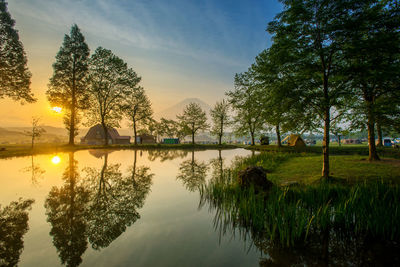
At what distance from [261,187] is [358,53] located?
7651 mm

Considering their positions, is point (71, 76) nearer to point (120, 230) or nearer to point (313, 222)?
point (120, 230)

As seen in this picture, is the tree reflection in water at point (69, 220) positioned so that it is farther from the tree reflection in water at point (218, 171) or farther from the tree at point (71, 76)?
the tree at point (71, 76)

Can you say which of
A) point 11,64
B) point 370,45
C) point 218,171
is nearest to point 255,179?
point 218,171

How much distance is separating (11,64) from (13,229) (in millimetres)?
28067

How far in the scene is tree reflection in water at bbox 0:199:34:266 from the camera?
3240 millimetres

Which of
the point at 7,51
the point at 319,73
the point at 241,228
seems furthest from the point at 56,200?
the point at 7,51

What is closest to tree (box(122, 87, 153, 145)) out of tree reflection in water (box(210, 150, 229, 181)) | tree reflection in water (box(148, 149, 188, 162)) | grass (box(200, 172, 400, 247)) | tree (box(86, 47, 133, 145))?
tree (box(86, 47, 133, 145))

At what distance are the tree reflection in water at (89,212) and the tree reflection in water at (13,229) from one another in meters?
0.53

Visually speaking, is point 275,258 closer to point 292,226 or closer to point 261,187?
point 292,226

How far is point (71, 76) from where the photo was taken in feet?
101

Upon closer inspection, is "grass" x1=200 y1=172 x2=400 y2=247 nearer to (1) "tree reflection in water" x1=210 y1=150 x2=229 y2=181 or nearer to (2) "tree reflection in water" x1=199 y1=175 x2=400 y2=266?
(2) "tree reflection in water" x1=199 y1=175 x2=400 y2=266

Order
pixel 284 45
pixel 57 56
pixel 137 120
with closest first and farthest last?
pixel 284 45 → pixel 57 56 → pixel 137 120

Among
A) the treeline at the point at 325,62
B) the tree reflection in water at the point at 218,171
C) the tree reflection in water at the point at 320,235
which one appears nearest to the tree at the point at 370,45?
the treeline at the point at 325,62

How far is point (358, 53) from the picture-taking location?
8.06 meters
